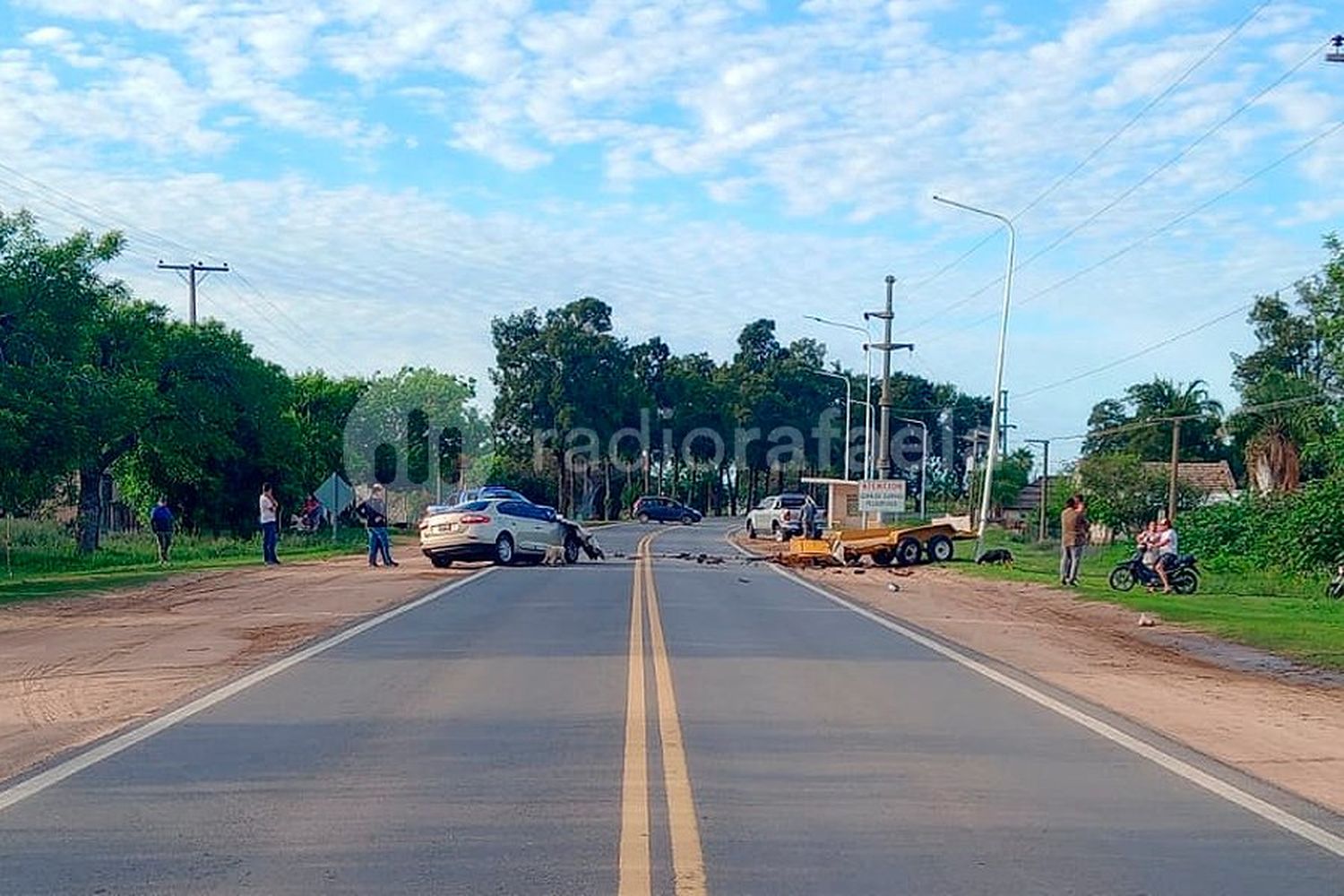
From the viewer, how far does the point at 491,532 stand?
34188 mm

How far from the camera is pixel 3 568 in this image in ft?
112

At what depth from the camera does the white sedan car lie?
33844 millimetres

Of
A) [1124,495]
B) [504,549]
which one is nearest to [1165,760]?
[504,549]

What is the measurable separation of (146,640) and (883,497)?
32.4 meters

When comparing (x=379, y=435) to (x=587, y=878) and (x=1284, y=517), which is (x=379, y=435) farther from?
(x=587, y=878)

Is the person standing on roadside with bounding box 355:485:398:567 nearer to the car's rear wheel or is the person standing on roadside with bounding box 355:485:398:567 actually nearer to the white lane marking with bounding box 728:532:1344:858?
the car's rear wheel

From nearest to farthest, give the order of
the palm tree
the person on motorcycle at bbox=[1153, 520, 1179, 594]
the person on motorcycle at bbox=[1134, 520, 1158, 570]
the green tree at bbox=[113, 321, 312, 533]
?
the person on motorcycle at bbox=[1153, 520, 1179, 594] → the person on motorcycle at bbox=[1134, 520, 1158, 570] → the green tree at bbox=[113, 321, 312, 533] → the palm tree

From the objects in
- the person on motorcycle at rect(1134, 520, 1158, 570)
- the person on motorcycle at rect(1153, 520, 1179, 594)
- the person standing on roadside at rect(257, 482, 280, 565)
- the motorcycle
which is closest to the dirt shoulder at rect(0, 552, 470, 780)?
the person standing on roadside at rect(257, 482, 280, 565)

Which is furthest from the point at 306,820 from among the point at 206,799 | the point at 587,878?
the point at 587,878

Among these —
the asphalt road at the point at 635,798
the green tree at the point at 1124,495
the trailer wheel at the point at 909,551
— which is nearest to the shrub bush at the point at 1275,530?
the trailer wheel at the point at 909,551

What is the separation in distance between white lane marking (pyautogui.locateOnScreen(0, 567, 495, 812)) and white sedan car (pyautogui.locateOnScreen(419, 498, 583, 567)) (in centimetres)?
1420

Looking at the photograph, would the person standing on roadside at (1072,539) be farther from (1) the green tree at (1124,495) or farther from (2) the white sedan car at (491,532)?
(1) the green tree at (1124,495)

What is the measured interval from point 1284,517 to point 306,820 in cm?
2419

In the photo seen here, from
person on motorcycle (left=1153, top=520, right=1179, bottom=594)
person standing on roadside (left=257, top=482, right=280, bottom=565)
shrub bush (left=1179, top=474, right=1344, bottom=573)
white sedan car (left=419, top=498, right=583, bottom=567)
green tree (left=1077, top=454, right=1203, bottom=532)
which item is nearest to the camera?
shrub bush (left=1179, top=474, right=1344, bottom=573)
